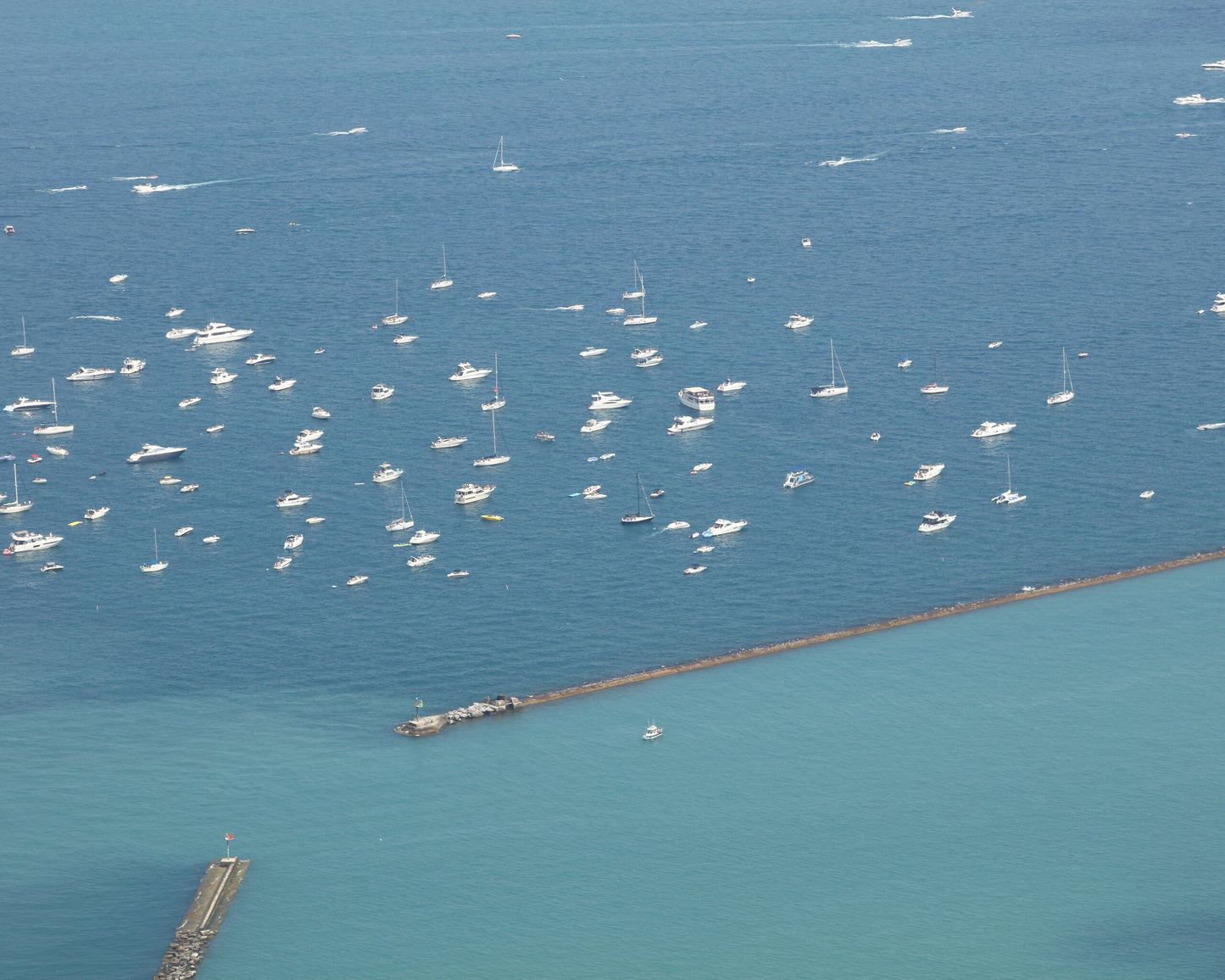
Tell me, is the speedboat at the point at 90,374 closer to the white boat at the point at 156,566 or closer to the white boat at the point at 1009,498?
the white boat at the point at 156,566

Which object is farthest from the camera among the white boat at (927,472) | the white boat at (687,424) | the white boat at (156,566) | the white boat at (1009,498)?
the white boat at (687,424)

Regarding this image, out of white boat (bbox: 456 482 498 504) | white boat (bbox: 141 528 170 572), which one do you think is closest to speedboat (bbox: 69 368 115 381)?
white boat (bbox: 141 528 170 572)

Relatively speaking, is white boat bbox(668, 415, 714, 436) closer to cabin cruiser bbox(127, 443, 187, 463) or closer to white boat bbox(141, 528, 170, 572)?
cabin cruiser bbox(127, 443, 187, 463)

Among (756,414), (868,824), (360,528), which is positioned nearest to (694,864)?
(868,824)

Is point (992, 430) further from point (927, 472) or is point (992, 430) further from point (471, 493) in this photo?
point (471, 493)

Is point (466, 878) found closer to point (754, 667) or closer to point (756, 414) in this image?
point (754, 667)

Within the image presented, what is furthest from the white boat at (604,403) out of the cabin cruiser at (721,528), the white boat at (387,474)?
the cabin cruiser at (721,528)
